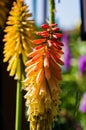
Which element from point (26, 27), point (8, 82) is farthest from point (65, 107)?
point (26, 27)

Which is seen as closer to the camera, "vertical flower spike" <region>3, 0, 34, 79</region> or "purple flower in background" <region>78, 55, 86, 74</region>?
"vertical flower spike" <region>3, 0, 34, 79</region>

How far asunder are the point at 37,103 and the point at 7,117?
1.18 m

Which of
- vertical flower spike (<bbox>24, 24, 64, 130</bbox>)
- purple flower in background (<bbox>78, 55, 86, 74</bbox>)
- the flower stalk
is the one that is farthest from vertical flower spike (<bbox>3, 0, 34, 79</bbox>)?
purple flower in background (<bbox>78, 55, 86, 74</bbox>)

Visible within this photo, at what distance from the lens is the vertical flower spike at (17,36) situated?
193 cm

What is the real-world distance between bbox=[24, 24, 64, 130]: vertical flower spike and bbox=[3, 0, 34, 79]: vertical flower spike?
26cm

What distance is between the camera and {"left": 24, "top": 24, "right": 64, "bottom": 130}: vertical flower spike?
1.59 m

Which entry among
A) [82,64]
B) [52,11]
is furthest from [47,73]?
[82,64]

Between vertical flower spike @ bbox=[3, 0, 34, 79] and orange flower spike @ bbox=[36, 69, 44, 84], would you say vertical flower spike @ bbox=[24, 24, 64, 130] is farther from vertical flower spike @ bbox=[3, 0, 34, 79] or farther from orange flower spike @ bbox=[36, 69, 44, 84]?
vertical flower spike @ bbox=[3, 0, 34, 79]

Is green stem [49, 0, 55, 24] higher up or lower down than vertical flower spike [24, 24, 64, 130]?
higher up

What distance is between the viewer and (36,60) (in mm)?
1643

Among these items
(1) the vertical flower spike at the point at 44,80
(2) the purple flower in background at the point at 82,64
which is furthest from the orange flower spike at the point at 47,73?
(2) the purple flower in background at the point at 82,64

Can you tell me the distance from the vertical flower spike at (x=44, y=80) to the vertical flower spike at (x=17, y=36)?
26 cm

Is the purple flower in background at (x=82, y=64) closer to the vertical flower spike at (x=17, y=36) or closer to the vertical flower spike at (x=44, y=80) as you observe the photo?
the vertical flower spike at (x=17, y=36)

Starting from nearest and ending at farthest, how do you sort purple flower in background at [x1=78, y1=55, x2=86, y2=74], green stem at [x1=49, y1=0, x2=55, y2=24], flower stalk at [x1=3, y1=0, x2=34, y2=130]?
green stem at [x1=49, y1=0, x2=55, y2=24]
flower stalk at [x1=3, y1=0, x2=34, y2=130]
purple flower in background at [x1=78, y1=55, x2=86, y2=74]
